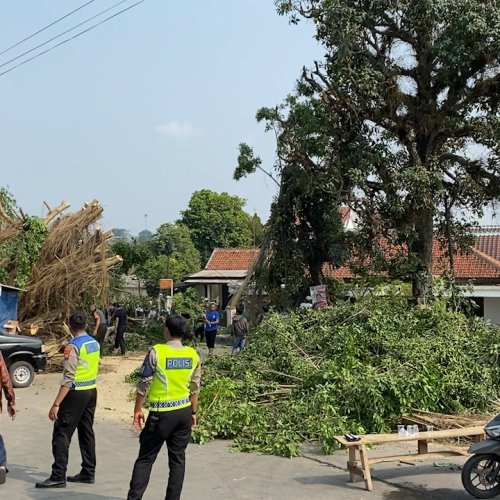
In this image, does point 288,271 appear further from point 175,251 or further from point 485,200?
point 175,251

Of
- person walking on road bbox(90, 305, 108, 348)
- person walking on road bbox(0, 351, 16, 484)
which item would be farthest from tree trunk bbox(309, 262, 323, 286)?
person walking on road bbox(0, 351, 16, 484)

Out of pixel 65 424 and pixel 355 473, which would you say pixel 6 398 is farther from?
pixel 355 473

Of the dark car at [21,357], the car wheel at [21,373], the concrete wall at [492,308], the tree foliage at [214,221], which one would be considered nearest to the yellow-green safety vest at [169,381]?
the dark car at [21,357]

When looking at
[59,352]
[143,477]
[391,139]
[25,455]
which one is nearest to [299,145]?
[391,139]

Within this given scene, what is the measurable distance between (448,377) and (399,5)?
10531 mm

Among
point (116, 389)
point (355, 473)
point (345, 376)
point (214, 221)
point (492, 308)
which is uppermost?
point (214, 221)

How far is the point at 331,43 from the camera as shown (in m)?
17.5

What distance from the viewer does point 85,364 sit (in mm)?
7027

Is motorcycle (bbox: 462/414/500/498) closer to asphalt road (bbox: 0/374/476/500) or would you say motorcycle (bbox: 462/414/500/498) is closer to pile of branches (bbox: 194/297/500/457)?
asphalt road (bbox: 0/374/476/500)

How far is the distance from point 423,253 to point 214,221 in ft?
145

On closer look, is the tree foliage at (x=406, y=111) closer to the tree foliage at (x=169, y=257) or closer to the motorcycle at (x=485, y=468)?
the motorcycle at (x=485, y=468)

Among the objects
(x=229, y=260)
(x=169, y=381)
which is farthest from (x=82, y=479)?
(x=229, y=260)

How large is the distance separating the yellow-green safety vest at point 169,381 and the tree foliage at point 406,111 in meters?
12.1

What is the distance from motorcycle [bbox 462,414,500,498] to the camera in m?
6.56
